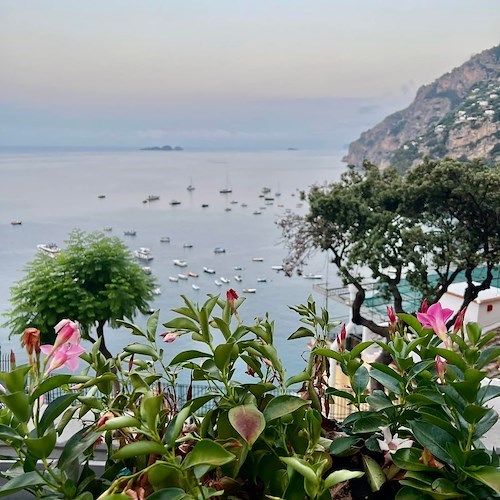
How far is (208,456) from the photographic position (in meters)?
0.28

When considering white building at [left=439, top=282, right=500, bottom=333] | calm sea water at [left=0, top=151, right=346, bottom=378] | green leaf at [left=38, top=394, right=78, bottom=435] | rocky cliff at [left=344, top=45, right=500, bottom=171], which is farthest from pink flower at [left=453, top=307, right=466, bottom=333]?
white building at [left=439, top=282, right=500, bottom=333]

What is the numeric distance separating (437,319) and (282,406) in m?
0.18

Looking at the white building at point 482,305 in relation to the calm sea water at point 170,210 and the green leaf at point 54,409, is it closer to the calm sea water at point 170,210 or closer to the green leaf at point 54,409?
the calm sea water at point 170,210

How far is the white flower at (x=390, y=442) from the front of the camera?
1.25ft

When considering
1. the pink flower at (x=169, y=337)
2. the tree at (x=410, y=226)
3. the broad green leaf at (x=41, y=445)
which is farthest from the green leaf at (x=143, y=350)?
the tree at (x=410, y=226)

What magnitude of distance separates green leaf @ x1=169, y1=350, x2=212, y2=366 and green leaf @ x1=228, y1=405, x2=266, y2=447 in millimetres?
69

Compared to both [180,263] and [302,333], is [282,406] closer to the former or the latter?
[302,333]

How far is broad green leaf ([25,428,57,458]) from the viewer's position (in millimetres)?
299

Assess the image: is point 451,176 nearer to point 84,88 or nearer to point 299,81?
point 299,81

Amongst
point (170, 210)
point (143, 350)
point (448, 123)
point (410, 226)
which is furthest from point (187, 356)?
point (170, 210)

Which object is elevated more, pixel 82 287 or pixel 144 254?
pixel 82 287

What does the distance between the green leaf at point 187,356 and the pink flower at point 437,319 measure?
0.20m

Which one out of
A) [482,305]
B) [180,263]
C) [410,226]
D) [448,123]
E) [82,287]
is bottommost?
[180,263]

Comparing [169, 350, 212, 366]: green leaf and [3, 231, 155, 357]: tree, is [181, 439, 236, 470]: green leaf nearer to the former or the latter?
[169, 350, 212, 366]: green leaf
